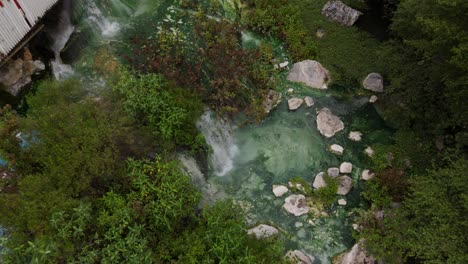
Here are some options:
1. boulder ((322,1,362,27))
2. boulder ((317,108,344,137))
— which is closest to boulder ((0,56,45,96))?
boulder ((317,108,344,137))

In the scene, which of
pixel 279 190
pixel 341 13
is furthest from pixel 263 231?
pixel 341 13

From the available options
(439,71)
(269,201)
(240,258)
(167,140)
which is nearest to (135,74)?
(167,140)

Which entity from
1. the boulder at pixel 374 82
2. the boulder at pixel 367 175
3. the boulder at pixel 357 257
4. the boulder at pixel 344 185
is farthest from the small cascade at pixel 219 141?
the boulder at pixel 374 82

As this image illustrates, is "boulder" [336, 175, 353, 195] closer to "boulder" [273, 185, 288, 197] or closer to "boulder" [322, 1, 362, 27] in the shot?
"boulder" [273, 185, 288, 197]

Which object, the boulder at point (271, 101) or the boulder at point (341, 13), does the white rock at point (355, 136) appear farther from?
the boulder at point (341, 13)

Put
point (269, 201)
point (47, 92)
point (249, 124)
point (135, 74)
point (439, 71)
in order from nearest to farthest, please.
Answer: point (47, 92) < point (439, 71) < point (269, 201) < point (135, 74) < point (249, 124)

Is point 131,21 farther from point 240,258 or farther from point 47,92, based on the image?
point 240,258
